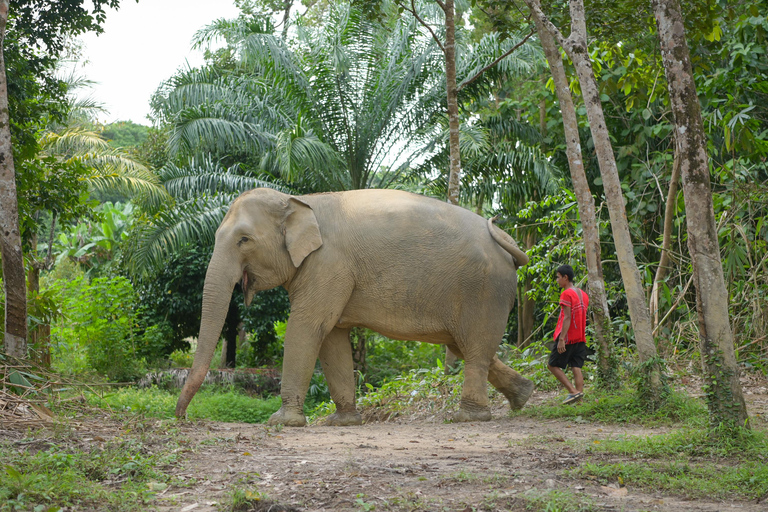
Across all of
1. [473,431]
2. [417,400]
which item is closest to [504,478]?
[473,431]

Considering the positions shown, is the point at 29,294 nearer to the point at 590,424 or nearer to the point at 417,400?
the point at 417,400

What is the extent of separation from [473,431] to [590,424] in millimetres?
1203

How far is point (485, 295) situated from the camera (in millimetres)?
7902

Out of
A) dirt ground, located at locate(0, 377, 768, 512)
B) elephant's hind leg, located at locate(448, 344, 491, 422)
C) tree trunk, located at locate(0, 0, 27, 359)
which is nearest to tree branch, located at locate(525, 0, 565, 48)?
elephant's hind leg, located at locate(448, 344, 491, 422)

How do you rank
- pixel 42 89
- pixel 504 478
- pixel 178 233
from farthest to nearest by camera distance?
pixel 178 233 < pixel 42 89 < pixel 504 478

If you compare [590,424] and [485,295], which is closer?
[590,424]

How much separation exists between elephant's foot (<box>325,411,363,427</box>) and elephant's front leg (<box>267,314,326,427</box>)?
634 mm

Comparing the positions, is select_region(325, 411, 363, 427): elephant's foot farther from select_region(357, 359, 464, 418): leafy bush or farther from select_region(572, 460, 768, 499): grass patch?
select_region(572, 460, 768, 499): grass patch

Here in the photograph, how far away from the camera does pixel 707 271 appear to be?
5.52 m

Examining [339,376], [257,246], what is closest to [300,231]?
[257,246]

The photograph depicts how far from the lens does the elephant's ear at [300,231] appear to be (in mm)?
7496

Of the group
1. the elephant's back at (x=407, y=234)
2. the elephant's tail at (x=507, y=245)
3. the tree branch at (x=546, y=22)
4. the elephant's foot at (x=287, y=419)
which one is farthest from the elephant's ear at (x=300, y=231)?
the tree branch at (x=546, y=22)

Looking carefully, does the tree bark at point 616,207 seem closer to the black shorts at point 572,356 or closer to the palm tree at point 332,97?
the black shorts at point 572,356

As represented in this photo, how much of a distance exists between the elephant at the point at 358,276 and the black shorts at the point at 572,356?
33.4 inches
